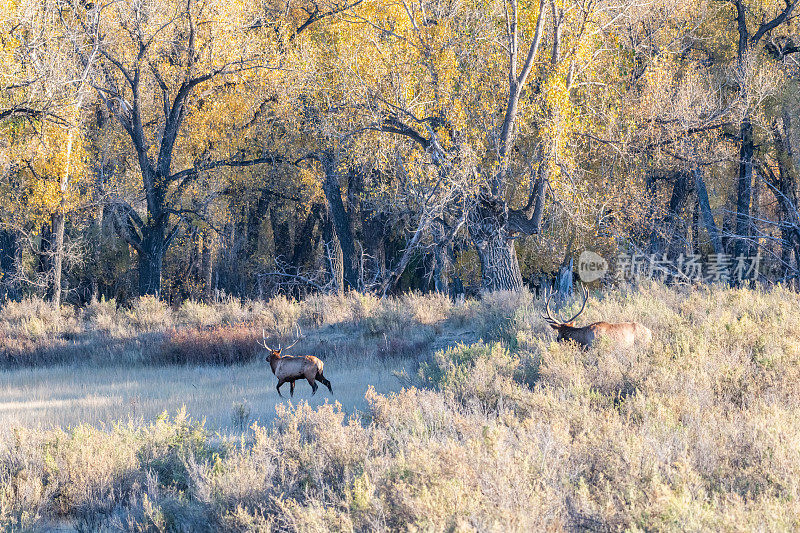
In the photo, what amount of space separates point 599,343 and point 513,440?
321cm

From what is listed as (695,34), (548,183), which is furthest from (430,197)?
(695,34)

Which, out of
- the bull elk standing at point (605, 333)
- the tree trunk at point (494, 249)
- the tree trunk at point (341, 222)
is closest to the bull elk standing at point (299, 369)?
the bull elk standing at point (605, 333)

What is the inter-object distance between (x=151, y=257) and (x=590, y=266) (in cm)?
1320

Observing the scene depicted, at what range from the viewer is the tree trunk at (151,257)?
21.8m

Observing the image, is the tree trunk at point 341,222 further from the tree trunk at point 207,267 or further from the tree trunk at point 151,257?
the tree trunk at point 207,267

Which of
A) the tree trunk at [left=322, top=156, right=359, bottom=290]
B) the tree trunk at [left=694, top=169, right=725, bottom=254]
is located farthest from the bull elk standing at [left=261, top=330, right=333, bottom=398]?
the tree trunk at [left=694, top=169, right=725, bottom=254]

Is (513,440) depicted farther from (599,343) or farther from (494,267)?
(494,267)

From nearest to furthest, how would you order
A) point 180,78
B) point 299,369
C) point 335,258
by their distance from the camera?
point 299,369 → point 180,78 → point 335,258

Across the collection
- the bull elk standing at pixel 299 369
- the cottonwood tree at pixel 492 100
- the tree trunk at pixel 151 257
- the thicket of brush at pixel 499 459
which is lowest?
the thicket of brush at pixel 499 459

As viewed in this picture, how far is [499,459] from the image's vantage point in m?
4.84

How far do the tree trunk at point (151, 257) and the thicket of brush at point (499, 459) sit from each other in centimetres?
1531

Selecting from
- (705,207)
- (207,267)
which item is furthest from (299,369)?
(207,267)

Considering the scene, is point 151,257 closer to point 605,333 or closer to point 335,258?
point 335,258

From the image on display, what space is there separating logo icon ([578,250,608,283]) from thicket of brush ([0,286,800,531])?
15.0 m
